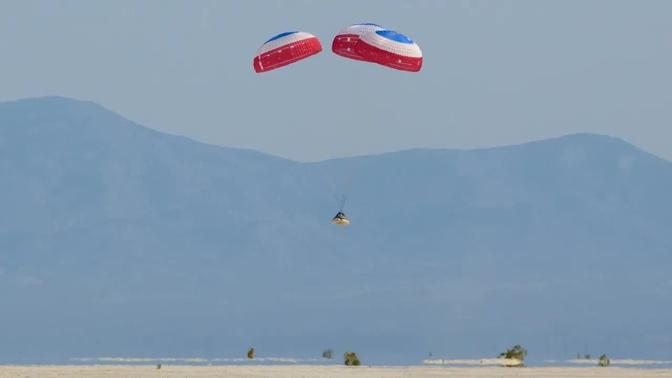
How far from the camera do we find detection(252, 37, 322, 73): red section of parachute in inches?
2327

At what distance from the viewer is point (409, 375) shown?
64625 mm

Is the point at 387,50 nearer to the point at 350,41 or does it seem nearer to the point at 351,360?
the point at 350,41

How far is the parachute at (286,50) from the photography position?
59.1m

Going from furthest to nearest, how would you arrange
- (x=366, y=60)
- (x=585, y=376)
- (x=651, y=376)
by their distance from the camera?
1. (x=585, y=376)
2. (x=651, y=376)
3. (x=366, y=60)

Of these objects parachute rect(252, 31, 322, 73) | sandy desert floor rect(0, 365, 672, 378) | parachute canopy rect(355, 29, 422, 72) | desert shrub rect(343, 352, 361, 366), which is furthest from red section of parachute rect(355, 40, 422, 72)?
desert shrub rect(343, 352, 361, 366)

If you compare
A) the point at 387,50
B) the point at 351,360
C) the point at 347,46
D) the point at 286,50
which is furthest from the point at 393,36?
the point at 351,360

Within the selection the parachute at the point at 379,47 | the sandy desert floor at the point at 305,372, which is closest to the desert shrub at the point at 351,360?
the sandy desert floor at the point at 305,372

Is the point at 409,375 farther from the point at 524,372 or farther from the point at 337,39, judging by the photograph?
the point at 337,39

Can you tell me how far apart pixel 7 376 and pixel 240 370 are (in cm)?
1143

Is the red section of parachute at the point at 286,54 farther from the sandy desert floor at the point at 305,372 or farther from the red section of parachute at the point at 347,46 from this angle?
the sandy desert floor at the point at 305,372

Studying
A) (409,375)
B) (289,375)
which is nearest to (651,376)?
(409,375)

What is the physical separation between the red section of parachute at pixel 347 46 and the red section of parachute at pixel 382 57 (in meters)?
0.16

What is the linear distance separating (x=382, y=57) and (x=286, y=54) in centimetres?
340

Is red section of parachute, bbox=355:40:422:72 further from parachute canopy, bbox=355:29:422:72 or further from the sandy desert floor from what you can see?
the sandy desert floor
